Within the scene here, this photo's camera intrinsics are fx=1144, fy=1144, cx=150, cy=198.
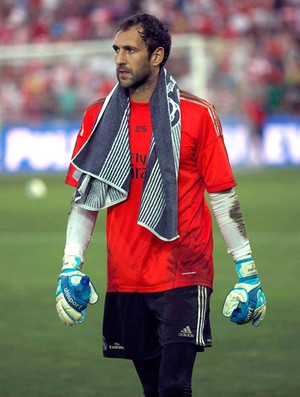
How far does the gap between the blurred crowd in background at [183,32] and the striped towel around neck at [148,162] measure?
2233cm

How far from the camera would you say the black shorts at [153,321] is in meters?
4.88

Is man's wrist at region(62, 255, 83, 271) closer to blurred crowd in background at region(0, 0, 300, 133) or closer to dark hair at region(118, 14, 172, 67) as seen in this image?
dark hair at region(118, 14, 172, 67)

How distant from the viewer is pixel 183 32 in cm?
3209

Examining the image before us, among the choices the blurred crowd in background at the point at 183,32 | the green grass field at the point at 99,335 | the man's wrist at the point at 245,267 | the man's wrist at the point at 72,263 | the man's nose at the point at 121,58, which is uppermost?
the blurred crowd in background at the point at 183,32

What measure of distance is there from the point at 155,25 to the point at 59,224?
12006 mm

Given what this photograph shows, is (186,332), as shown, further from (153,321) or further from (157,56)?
(157,56)

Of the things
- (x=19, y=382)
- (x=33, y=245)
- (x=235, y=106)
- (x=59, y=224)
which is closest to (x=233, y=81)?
(x=235, y=106)

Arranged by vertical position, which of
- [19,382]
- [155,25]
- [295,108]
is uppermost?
[295,108]

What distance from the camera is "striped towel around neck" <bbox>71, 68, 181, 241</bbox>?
16.1ft

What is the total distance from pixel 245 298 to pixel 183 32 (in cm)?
2768

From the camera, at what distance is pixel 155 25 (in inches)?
196

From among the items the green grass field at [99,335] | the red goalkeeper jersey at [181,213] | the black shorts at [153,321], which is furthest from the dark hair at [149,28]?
the green grass field at [99,335]

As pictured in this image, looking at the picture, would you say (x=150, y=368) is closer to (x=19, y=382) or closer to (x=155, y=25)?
(x=155, y=25)

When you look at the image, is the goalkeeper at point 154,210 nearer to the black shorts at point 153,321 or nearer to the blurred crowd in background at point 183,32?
the black shorts at point 153,321
